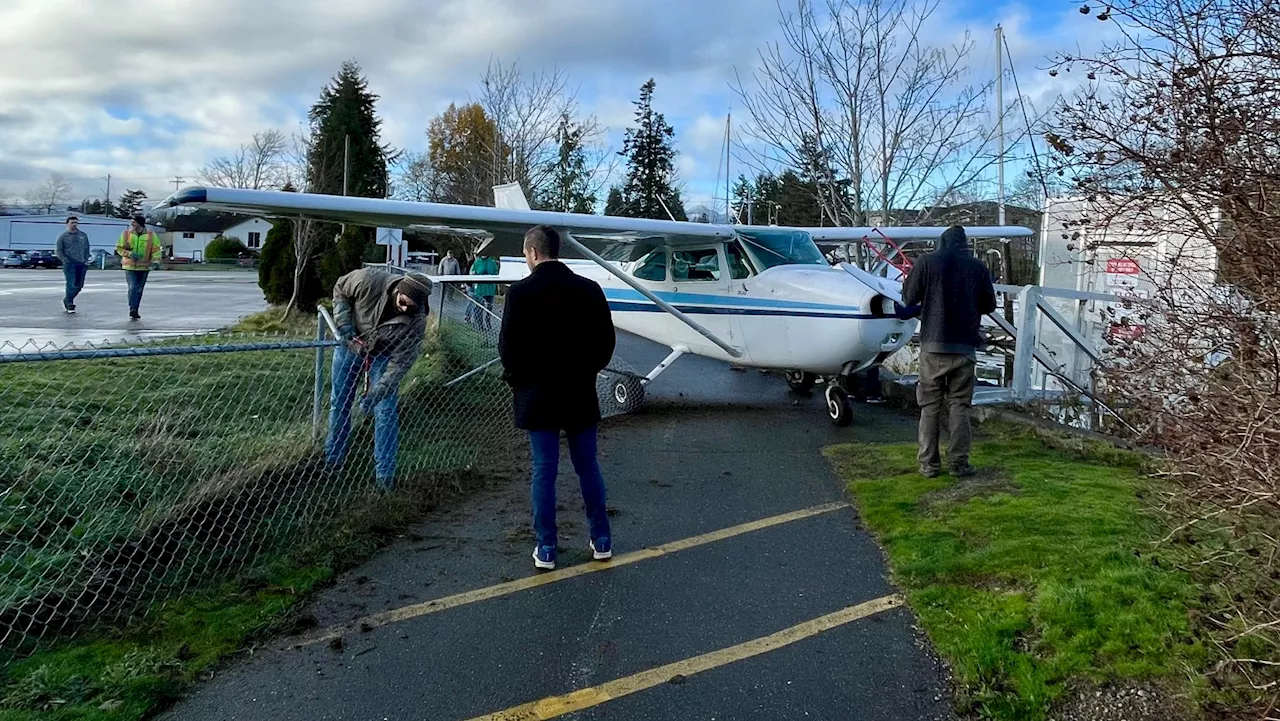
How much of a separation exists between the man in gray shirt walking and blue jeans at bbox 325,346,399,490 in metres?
10.8

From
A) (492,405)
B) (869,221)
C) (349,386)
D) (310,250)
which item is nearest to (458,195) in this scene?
(310,250)

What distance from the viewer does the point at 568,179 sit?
89.9ft

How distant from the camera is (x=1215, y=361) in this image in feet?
11.8

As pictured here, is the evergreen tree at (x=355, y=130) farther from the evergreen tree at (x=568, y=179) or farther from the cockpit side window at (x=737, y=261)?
the cockpit side window at (x=737, y=261)

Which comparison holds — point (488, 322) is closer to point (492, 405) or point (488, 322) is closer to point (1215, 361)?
point (492, 405)

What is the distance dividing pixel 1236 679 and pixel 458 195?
99.8ft

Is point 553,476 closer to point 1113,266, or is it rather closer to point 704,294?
point 704,294

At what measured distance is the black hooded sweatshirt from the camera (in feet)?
20.4

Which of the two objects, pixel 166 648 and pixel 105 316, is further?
pixel 105 316

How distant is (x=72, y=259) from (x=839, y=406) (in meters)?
12.7

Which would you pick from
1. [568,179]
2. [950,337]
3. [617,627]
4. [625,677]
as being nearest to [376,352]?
[617,627]

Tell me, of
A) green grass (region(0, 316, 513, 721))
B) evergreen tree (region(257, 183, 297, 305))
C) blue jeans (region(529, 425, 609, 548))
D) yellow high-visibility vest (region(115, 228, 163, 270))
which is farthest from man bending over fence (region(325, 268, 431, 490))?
evergreen tree (region(257, 183, 297, 305))

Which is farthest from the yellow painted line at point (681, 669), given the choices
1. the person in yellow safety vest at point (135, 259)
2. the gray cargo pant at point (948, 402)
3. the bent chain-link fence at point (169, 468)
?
the person in yellow safety vest at point (135, 259)

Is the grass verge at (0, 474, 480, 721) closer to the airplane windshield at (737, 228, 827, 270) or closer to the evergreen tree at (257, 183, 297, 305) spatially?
the airplane windshield at (737, 228, 827, 270)
